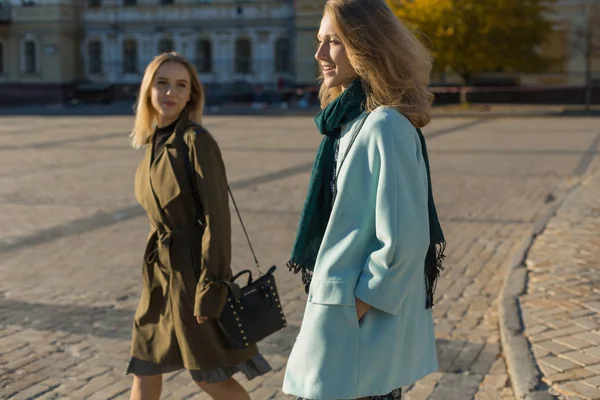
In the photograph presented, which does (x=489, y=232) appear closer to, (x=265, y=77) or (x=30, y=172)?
(x=30, y=172)

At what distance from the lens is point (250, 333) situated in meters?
4.18

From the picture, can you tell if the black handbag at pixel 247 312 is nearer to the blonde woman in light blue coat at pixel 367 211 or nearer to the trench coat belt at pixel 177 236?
the trench coat belt at pixel 177 236

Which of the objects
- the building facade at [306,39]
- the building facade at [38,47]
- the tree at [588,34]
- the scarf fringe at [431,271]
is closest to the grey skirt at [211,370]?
the scarf fringe at [431,271]

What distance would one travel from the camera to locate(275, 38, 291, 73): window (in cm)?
5103

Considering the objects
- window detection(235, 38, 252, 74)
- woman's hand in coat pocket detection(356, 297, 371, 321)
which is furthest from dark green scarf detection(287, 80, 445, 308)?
window detection(235, 38, 252, 74)

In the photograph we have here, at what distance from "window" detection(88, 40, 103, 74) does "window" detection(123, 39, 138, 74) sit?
1.55 m

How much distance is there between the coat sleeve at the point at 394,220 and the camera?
2.84m

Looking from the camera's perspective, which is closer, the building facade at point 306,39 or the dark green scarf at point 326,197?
the dark green scarf at point 326,197

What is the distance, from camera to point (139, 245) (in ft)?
32.3

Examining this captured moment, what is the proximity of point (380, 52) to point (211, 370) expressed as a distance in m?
1.80

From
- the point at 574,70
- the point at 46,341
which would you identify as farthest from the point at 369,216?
the point at 574,70

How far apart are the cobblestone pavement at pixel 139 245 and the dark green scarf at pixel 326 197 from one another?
235cm

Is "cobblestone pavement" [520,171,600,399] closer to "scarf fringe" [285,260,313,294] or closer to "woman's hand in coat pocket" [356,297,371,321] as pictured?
"scarf fringe" [285,260,313,294]

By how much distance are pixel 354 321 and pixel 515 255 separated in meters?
6.29
